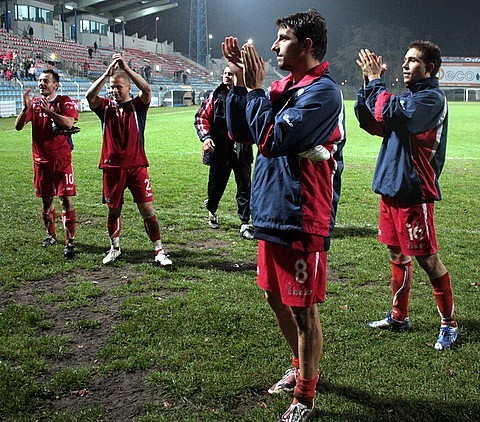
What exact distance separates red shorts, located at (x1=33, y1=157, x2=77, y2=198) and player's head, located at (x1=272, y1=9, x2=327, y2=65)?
14.8 ft

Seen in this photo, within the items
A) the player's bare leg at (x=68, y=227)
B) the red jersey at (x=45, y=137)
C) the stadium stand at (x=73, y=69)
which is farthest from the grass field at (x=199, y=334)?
the stadium stand at (x=73, y=69)

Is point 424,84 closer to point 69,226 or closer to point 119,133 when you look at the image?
point 119,133

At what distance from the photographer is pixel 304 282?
3148 mm

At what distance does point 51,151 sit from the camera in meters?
6.91

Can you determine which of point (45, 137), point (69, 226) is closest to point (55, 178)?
point (45, 137)

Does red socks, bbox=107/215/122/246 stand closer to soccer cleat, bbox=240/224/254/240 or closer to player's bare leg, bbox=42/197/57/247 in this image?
player's bare leg, bbox=42/197/57/247

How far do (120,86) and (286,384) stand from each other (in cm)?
377

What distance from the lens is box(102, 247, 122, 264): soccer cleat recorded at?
646cm

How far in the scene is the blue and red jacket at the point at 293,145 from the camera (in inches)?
113

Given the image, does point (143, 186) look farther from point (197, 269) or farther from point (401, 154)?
point (401, 154)

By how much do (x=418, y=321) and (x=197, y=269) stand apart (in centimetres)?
243

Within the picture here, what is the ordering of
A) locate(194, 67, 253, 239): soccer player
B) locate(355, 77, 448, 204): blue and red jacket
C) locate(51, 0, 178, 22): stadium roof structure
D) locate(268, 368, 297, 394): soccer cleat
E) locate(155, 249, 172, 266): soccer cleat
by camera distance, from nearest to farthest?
1. locate(268, 368, 297, 394): soccer cleat
2. locate(355, 77, 448, 204): blue and red jacket
3. locate(155, 249, 172, 266): soccer cleat
4. locate(194, 67, 253, 239): soccer player
5. locate(51, 0, 178, 22): stadium roof structure

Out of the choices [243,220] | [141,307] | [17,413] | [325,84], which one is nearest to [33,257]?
[141,307]

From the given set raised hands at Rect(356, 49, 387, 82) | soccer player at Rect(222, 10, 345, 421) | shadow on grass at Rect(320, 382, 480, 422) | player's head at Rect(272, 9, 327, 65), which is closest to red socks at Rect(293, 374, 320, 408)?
soccer player at Rect(222, 10, 345, 421)
